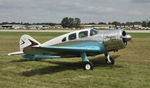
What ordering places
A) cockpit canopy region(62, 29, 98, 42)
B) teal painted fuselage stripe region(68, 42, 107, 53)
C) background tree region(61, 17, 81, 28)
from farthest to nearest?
background tree region(61, 17, 81, 28) → cockpit canopy region(62, 29, 98, 42) → teal painted fuselage stripe region(68, 42, 107, 53)

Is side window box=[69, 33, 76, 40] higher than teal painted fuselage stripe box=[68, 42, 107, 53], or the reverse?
side window box=[69, 33, 76, 40]

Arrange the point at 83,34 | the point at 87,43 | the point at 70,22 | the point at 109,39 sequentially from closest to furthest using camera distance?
the point at 109,39
the point at 87,43
the point at 83,34
the point at 70,22

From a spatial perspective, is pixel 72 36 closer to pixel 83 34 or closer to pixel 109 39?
pixel 83 34

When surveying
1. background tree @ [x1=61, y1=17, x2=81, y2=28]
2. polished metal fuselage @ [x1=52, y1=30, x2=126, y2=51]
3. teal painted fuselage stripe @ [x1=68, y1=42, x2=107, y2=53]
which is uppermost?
background tree @ [x1=61, y1=17, x2=81, y2=28]

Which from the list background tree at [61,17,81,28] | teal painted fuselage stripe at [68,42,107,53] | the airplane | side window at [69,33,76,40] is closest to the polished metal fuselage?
the airplane

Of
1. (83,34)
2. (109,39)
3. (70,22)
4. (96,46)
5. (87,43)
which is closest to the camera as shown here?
(109,39)

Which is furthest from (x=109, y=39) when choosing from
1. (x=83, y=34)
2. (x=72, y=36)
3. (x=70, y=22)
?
(x=70, y=22)

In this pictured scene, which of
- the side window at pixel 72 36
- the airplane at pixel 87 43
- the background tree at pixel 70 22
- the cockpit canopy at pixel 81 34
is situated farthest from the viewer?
the background tree at pixel 70 22

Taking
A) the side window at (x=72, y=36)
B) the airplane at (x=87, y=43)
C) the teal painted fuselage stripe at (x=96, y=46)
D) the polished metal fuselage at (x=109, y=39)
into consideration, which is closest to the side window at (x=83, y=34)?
the airplane at (x=87, y=43)

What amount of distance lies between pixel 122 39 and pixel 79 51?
2171 millimetres

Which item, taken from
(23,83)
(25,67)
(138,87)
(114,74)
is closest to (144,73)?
(114,74)

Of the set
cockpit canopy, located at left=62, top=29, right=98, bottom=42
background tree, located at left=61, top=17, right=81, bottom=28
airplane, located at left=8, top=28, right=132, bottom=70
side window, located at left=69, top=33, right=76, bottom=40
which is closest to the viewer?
airplane, located at left=8, top=28, right=132, bottom=70

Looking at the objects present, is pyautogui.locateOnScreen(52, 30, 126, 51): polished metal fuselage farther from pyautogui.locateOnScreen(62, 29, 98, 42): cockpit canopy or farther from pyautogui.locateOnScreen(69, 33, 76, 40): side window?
pyautogui.locateOnScreen(69, 33, 76, 40): side window

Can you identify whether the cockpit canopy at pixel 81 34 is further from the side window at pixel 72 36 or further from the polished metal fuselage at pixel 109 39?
the polished metal fuselage at pixel 109 39
